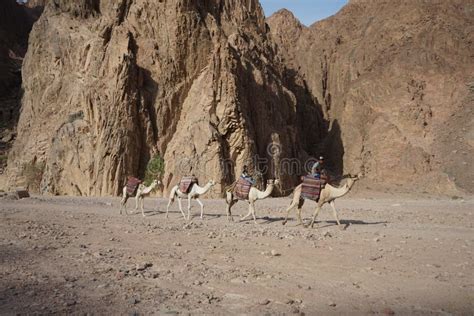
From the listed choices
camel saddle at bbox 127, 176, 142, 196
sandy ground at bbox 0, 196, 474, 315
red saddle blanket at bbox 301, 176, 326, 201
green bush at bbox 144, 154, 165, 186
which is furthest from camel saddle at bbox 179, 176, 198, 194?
green bush at bbox 144, 154, 165, 186

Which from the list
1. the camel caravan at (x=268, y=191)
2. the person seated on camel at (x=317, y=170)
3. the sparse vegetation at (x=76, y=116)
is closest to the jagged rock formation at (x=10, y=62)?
the sparse vegetation at (x=76, y=116)

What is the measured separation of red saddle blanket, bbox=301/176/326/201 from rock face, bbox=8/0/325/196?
16483 mm

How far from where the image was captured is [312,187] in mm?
12352

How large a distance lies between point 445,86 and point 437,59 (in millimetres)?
3412

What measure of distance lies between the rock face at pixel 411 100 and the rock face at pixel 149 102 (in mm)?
7773

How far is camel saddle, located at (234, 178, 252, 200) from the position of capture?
1430 cm

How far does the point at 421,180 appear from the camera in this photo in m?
→ 35.2

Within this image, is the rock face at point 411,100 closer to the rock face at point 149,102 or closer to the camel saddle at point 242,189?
the rock face at point 149,102

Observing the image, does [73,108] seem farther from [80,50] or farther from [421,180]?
[421,180]

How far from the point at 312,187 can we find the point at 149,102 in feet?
80.4

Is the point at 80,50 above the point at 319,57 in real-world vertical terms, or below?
below

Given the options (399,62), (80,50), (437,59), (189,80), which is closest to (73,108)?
(80,50)

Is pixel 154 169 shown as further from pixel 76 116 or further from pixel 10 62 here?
pixel 10 62

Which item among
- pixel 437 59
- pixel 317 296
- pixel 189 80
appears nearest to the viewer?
pixel 317 296
